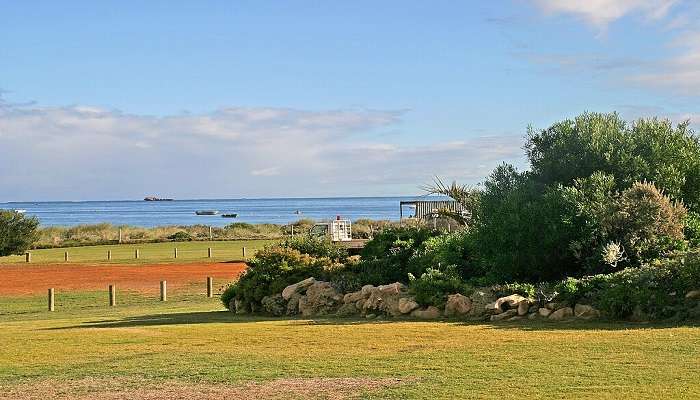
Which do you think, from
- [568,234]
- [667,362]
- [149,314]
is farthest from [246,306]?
[667,362]

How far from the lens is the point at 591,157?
21.1 meters

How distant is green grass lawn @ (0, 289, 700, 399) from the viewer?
35.3 feet

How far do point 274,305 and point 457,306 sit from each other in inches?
190

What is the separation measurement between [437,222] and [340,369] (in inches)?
870

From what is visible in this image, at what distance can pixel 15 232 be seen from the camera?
195 ft

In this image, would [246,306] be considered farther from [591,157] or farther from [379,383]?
[379,383]

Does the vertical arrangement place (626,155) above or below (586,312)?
above

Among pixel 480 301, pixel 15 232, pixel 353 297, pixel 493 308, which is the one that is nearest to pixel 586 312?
pixel 493 308

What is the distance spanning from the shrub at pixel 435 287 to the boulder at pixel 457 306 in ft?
0.69

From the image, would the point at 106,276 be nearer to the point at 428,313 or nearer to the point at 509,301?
the point at 428,313

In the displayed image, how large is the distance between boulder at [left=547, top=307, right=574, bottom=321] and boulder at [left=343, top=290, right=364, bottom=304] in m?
4.53

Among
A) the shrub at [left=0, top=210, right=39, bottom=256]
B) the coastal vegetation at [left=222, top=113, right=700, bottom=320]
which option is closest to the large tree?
the coastal vegetation at [left=222, top=113, right=700, bottom=320]

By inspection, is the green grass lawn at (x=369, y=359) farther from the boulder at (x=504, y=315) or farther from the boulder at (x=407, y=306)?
the boulder at (x=407, y=306)

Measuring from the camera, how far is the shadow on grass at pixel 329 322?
1566 centimetres
